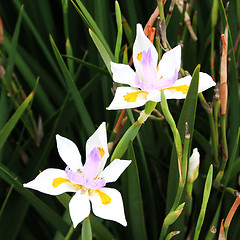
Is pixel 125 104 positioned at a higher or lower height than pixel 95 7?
lower

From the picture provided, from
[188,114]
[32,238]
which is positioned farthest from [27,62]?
[188,114]

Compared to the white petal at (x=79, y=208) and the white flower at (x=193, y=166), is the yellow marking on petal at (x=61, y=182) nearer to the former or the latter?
the white petal at (x=79, y=208)

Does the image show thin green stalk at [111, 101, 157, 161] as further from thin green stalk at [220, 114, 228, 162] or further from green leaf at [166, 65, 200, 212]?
thin green stalk at [220, 114, 228, 162]

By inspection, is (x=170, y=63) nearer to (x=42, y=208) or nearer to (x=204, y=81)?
(x=204, y=81)

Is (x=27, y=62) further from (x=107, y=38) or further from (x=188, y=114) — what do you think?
(x=188, y=114)

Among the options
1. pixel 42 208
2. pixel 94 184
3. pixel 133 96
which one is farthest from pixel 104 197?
pixel 42 208

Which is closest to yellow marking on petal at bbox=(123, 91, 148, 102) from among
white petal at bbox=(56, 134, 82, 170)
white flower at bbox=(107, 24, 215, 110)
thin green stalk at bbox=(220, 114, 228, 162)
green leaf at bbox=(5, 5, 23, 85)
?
white flower at bbox=(107, 24, 215, 110)
